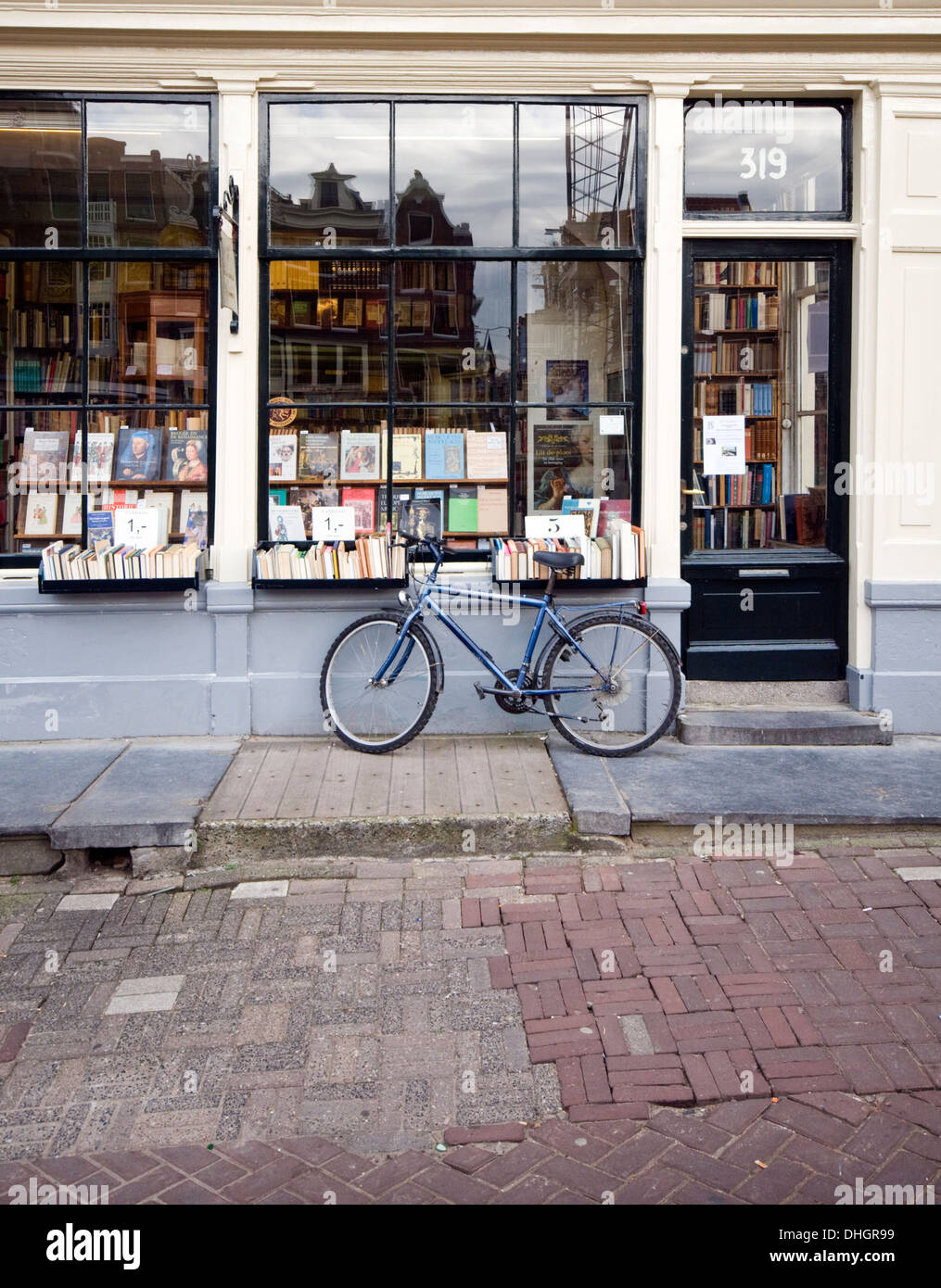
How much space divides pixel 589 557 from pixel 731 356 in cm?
154

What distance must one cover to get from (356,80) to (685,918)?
16.5 ft

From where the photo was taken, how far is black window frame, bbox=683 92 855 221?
22.7ft

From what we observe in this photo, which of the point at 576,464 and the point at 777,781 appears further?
the point at 576,464

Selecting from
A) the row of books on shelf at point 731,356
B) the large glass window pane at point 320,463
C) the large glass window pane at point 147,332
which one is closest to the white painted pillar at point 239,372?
the large glass window pane at point 320,463

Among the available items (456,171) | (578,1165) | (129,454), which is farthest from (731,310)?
(578,1165)

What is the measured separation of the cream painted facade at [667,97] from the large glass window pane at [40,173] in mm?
182

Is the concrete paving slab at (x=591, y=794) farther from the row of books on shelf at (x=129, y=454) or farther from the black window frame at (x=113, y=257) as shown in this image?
the row of books on shelf at (x=129, y=454)

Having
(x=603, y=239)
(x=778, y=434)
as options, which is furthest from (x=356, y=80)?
(x=778, y=434)

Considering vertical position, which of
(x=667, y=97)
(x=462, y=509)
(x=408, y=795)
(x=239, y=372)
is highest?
(x=667, y=97)

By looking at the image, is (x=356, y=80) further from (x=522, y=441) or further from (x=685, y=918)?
(x=685, y=918)

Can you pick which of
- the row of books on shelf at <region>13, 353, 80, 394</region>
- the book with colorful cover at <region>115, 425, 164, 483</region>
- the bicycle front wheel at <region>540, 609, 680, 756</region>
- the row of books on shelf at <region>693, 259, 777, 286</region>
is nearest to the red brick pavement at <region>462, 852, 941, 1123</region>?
the bicycle front wheel at <region>540, 609, 680, 756</region>

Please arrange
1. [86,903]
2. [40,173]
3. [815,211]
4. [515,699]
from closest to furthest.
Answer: [86,903], [515,699], [40,173], [815,211]

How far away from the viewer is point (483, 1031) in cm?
388

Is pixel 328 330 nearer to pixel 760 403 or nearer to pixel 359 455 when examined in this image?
pixel 359 455
